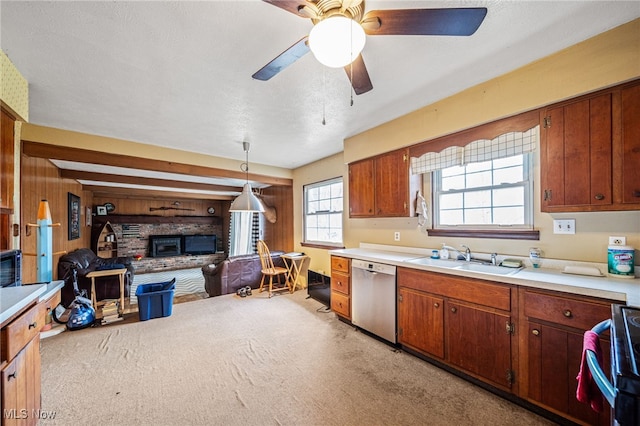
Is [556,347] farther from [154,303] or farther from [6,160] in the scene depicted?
[154,303]

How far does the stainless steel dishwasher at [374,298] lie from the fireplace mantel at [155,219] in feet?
23.4

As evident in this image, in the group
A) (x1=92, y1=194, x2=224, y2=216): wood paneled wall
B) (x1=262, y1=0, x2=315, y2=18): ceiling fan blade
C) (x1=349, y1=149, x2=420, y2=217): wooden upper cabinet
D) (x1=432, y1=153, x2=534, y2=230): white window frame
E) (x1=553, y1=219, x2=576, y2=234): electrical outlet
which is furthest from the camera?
(x1=92, y1=194, x2=224, y2=216): wood paneled wall

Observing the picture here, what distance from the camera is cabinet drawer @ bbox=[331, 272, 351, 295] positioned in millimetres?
3109

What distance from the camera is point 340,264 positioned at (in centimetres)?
322

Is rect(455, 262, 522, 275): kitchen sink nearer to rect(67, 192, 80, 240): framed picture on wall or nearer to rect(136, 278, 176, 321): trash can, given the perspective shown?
rect(136, 278, 176, 321): trash can

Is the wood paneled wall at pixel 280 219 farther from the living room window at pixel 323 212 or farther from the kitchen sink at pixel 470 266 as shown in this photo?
the kitchen sink at pixel 470 266

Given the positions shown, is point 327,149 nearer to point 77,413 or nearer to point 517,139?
point 517,139

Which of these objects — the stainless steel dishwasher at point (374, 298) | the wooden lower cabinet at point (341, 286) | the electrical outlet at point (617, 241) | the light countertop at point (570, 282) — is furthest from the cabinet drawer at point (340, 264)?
the electrical outlet at point (617, 241)

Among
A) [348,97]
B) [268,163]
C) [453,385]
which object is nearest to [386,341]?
[453,385]

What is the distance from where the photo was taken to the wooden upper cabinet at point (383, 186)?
286cm

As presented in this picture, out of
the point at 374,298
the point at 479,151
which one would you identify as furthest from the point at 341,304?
the point at 479,151

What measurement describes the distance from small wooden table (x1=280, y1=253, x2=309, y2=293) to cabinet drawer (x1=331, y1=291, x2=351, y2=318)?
4.70 feet

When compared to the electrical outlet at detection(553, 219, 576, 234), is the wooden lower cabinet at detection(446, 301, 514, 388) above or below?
below

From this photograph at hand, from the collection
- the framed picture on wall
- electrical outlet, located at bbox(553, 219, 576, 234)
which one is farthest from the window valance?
the framed picture on wall
